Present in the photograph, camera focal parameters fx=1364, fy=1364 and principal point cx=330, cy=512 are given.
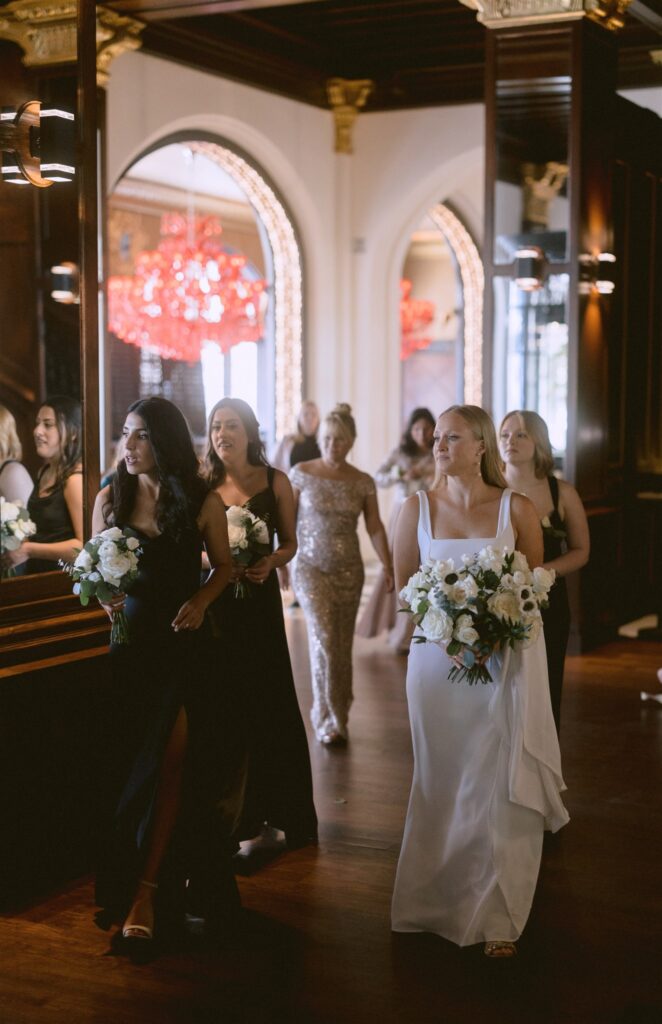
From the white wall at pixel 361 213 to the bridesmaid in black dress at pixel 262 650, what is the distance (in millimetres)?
8249

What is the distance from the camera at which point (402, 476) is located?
10094 mm

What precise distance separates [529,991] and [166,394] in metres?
16.8

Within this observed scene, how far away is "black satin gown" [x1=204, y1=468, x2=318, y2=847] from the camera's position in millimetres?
5352

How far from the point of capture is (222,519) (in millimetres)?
4676

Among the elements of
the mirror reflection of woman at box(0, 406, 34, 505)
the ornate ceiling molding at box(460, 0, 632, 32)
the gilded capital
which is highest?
the gilded capital

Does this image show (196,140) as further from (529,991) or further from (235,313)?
(529,991)

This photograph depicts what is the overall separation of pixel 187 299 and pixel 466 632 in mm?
12021

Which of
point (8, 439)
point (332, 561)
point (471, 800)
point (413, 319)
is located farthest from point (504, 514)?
point (413, 319)

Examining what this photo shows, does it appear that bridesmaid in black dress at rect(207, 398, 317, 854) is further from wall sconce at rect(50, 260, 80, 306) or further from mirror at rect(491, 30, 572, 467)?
mirror at rect(491, 30, 572, 467)

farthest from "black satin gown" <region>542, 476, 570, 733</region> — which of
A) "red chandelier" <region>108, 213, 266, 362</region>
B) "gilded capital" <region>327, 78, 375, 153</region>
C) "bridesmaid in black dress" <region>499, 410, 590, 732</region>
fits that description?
"red chandelier" <region>108, 213, 266, 362</region>

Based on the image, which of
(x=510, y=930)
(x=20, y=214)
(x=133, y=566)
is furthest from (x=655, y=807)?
(x=20, y=214)

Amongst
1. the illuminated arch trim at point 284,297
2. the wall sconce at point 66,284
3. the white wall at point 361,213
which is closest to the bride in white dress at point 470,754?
the wall sconce at point 66,284

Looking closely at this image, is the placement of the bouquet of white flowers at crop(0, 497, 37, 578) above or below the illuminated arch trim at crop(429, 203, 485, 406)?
below

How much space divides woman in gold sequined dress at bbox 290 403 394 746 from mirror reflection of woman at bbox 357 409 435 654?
2683 millimetres
